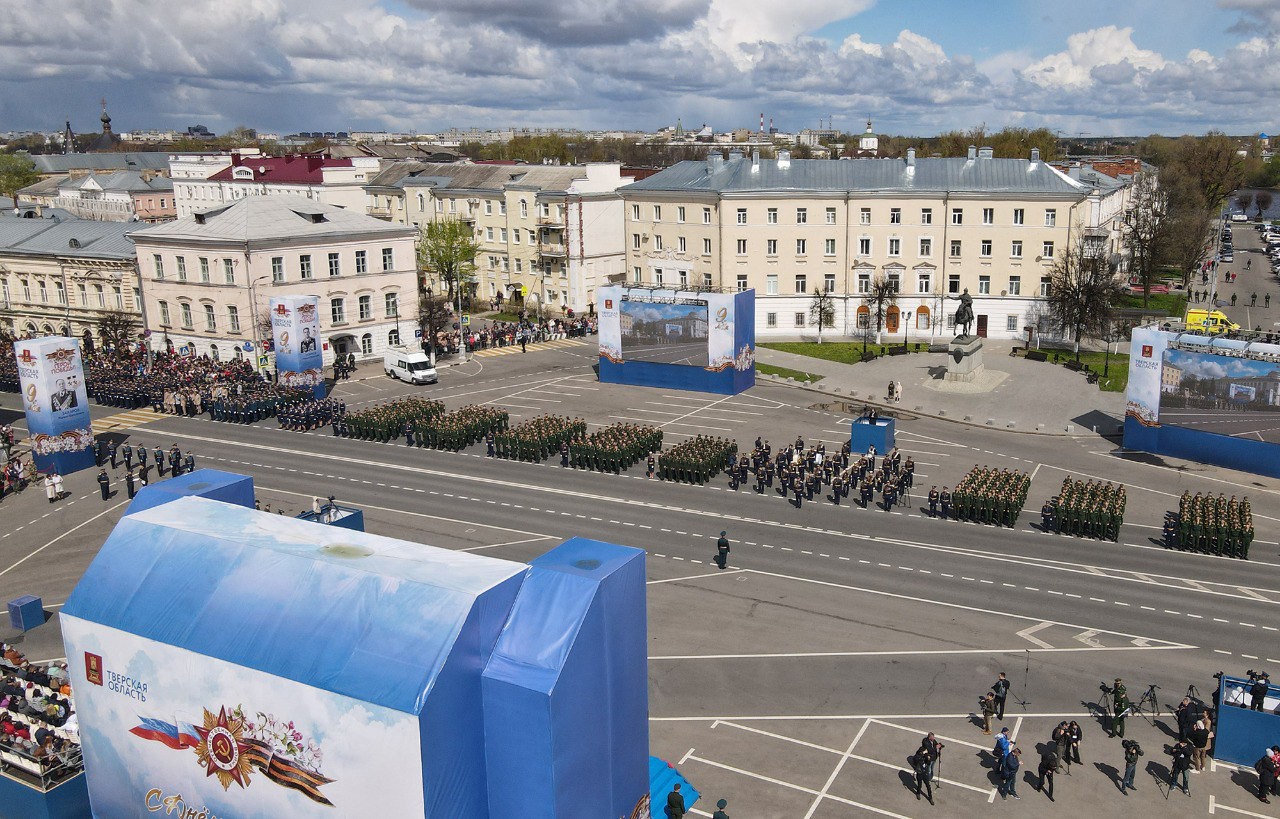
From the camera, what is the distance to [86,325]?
206ft

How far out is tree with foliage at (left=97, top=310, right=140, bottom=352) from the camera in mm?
58531

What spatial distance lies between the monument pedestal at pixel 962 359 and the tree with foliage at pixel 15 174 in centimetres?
11403

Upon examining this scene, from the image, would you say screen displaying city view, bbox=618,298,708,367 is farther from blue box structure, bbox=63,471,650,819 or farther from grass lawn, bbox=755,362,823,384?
blue box structure, bbox=63,471,650,819

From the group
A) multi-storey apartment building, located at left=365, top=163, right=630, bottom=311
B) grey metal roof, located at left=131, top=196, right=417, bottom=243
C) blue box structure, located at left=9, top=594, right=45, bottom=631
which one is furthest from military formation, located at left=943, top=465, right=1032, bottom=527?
multi-storey apartment building, located at left=365, top=163, right=630, bottom=311

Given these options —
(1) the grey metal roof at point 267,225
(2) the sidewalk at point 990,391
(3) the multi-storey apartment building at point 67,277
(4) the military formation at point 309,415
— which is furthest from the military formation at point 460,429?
(3) the multi-storey apartment building at point 67,277

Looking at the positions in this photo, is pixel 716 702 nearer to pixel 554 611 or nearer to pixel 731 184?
pixel 554 611

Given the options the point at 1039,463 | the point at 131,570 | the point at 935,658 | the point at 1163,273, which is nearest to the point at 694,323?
the point at 1039,463

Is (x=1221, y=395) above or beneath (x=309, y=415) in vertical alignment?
above

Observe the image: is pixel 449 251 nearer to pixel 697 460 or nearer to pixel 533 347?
pixel 533 347

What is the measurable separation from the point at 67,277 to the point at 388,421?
1300 inches

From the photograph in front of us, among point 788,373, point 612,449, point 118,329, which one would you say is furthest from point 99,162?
point 612,449

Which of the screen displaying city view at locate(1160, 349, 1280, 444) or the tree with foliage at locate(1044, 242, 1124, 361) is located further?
the tree with foliage at locate(1044, 242, 1124, 361)

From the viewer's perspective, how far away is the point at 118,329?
194ft

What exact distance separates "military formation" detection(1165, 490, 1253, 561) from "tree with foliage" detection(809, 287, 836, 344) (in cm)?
3289
